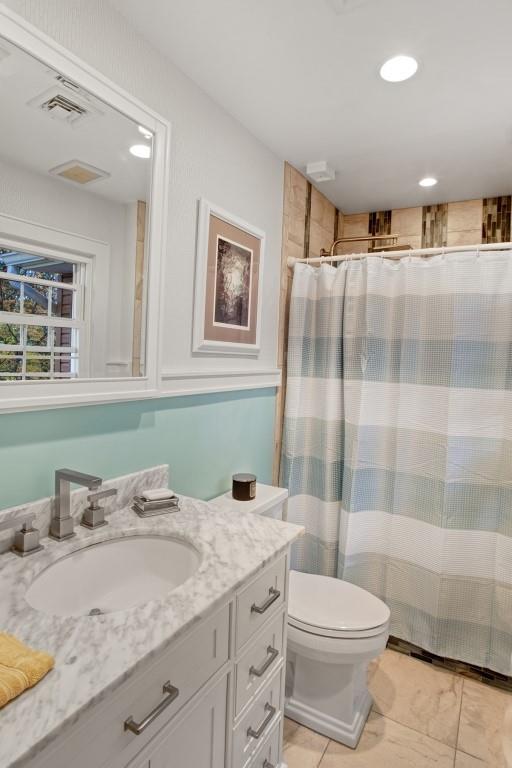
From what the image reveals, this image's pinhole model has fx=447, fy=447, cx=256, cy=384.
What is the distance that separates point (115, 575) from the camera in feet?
3.98

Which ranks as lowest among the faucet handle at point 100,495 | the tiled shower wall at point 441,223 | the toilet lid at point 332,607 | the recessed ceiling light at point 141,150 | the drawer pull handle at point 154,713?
the toilet lid at point 332,607

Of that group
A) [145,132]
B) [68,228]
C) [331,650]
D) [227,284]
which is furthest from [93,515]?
[145,132]

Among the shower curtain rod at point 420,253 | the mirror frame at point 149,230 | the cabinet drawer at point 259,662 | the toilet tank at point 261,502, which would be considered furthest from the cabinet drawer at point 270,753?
the shower curtain rod at point 420,253

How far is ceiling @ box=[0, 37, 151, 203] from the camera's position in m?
1.09

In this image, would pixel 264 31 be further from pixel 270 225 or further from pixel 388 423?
pixel 388 423

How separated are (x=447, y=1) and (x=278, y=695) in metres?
2.05

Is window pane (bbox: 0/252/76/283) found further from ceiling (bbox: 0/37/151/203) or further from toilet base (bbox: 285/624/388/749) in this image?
toilet base (bbox: 285/624/388/749)

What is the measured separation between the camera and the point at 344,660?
1.57 metres

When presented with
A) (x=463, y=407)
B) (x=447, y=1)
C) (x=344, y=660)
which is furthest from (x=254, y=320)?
(x=344, y=660)

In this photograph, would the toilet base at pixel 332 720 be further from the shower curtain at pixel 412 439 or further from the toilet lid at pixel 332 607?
the shower curtain at pixel 412 439

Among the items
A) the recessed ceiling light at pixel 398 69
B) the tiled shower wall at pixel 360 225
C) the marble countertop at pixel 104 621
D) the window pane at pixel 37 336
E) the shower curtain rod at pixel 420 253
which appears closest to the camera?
the marble countertop at pixel 104 621

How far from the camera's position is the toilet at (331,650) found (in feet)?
5.15

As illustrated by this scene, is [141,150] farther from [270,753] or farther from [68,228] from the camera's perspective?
[270,753]

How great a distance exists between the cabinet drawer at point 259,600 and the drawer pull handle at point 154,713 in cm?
24
